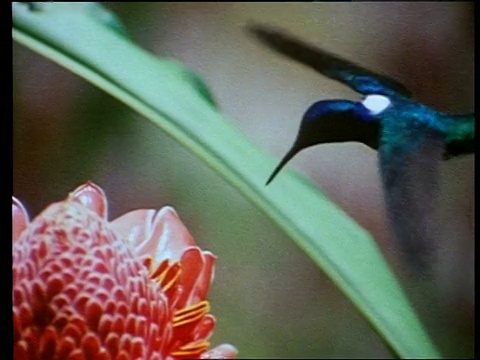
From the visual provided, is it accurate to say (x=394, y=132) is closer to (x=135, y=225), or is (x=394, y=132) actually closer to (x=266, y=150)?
(x=266, y=150)

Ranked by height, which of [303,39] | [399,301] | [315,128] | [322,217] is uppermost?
[303,39]

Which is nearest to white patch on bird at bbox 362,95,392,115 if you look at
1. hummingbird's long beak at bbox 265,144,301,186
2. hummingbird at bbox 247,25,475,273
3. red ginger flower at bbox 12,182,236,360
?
hummingbird at bbox 247,25,475,273

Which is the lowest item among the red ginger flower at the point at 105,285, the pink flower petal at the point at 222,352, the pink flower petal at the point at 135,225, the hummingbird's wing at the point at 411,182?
the pink flower petal at the point at 222,352

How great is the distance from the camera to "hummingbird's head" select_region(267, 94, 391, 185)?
99 cm

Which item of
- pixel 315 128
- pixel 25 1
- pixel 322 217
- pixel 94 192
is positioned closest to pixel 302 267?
pixel 322 217

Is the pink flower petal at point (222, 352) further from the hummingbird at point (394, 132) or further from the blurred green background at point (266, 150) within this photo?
the hummingbird at point (394, 132)

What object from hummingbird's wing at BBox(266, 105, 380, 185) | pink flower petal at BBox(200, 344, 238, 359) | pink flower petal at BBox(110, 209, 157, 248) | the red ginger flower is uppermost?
hummingbird's wing at BBox(266, 105, 380, 185)

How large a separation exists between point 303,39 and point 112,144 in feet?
1.08

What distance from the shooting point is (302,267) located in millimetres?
972

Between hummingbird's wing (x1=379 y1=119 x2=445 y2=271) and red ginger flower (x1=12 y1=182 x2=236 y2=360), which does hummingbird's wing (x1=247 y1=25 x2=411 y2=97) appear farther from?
red ginger flower (x1=12 y1=182 x2=236 y2=360)

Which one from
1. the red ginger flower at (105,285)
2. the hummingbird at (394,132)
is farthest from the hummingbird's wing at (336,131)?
the red ginger flower at (105,285)

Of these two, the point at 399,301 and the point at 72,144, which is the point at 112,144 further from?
the point at 399,301

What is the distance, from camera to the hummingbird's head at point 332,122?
991 mm

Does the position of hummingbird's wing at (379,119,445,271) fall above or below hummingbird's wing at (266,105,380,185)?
below
